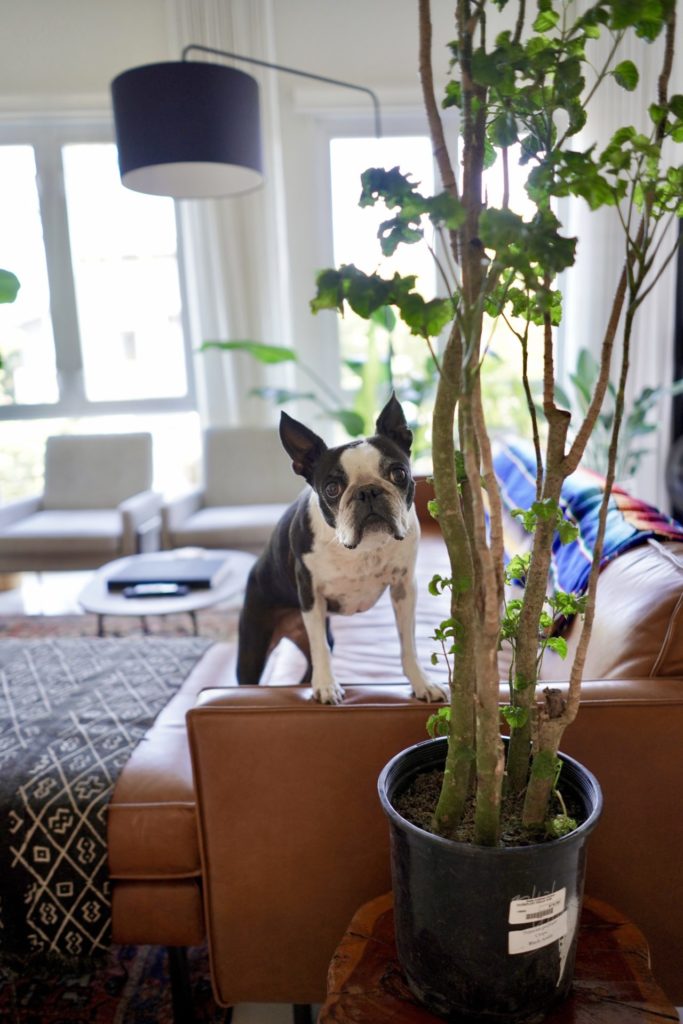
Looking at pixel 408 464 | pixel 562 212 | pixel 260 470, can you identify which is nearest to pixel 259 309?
pixel 260 470

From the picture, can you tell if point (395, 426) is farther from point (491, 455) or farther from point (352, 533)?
point (491, 455)

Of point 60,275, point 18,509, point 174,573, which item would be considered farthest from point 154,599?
point 60,275

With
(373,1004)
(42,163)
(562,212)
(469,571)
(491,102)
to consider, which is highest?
(42,163)

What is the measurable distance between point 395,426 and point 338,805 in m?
0.60

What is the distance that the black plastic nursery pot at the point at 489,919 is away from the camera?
789 mm

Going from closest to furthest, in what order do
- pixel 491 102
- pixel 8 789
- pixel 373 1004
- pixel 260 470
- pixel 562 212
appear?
pixel 491 102 → pixel 373 1004 → pixel 8 789 → pixel 260 470 → pixel 562 212

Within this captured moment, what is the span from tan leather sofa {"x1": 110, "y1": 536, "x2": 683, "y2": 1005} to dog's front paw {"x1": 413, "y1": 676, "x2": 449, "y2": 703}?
3cm

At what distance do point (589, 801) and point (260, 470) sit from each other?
3.64 metres

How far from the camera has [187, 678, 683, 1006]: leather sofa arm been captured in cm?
107

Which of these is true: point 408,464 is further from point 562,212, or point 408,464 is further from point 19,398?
point 19,398

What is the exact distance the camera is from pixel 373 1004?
87 cm

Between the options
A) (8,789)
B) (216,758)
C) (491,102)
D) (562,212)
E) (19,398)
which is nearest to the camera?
(491,102)

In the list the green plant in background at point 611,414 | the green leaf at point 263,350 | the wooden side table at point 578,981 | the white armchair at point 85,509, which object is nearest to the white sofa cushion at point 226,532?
the white armchair at point 85,509

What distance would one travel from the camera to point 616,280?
4309mm
